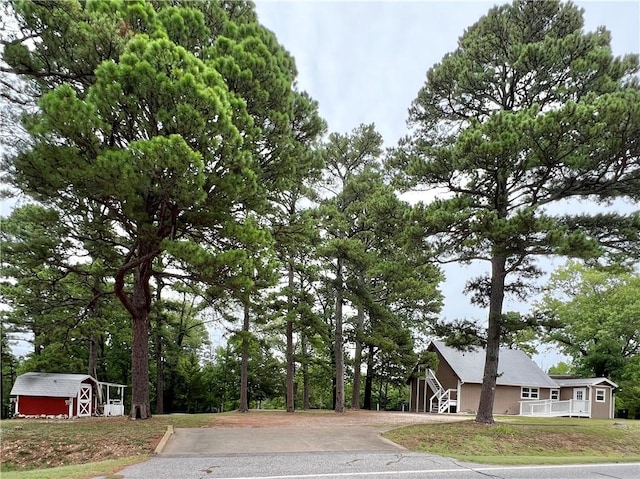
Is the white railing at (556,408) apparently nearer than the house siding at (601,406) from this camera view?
Yes

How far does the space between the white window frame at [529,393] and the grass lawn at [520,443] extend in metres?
15.7

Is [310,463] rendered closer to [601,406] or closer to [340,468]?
[340,468]

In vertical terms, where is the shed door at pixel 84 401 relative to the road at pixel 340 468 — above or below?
below

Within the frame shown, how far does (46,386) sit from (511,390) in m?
25.2

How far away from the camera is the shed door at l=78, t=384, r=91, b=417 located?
19694 millimetres

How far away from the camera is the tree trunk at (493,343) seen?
13055 mm

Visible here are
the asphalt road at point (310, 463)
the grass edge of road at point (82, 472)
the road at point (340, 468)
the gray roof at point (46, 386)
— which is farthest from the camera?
the gray roof at point (46, 386)

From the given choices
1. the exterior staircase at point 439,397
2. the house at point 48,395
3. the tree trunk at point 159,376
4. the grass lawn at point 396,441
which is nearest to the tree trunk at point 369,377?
the exterior staircase at point 439,397

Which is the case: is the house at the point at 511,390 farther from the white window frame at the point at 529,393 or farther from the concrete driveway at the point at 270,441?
the concrete driveway at the point at 270,441

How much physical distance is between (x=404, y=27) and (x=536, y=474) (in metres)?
12.3

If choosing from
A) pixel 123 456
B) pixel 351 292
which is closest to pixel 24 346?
pixel 351 292

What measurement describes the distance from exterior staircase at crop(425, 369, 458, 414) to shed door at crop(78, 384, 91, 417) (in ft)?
61.0

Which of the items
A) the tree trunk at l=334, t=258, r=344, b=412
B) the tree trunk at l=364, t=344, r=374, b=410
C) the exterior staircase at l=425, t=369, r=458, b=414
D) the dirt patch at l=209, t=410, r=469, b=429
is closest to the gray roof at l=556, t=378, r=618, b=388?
the exterior staircase at l=425, t=369, r=458, b=414

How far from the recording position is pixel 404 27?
13727mm
